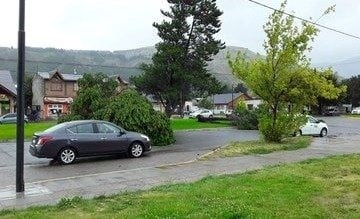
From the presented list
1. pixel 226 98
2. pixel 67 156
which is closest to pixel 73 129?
pixel 67 156

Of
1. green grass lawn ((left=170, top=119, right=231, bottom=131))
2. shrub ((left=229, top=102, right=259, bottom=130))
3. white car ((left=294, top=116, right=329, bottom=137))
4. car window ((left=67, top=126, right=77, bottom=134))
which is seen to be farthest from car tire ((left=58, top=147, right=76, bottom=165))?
shrub ((left=229, top=102, right=259, bottom=130))

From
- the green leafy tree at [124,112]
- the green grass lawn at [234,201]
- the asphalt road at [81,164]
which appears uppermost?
the green leafy tree at [124,112]

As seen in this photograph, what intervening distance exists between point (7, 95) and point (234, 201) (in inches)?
2024

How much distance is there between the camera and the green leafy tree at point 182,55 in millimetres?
47688

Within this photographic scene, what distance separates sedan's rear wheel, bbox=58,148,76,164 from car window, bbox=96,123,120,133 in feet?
4.75

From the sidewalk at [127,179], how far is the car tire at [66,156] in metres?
3.07

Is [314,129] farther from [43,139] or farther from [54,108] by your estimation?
[54,108]

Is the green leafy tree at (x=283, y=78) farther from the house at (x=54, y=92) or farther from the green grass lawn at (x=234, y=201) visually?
the house at (x=54, y=92)

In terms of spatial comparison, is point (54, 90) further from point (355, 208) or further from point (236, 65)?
point (355, 208)

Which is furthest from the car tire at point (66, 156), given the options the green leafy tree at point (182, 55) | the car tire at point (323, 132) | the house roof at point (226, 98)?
the house roof at point (226, 98)

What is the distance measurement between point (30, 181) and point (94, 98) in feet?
42.4

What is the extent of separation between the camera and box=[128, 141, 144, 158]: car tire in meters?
18.6

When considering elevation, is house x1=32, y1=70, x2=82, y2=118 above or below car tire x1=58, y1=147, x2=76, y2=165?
above

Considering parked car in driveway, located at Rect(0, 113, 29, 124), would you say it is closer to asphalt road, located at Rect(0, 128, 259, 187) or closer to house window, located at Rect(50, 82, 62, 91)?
house window, located at Rect(50, 82, 62, 91)
